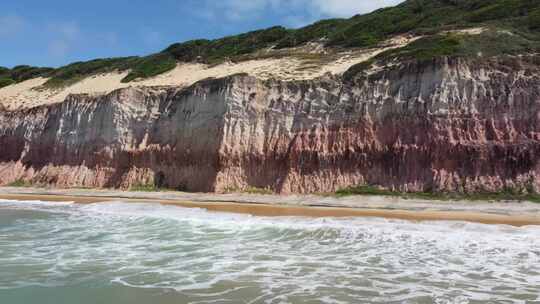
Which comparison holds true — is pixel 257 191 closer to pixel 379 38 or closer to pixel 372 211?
pixel 372 211

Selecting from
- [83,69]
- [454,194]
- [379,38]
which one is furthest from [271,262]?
[83,69]

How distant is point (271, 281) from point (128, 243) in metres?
6.41

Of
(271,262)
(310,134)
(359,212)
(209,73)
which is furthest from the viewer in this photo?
(209,73)

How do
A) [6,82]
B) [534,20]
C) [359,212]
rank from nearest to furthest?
[359,212]
[534,20]
[6,82]

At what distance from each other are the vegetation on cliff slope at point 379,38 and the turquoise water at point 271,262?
1585cm

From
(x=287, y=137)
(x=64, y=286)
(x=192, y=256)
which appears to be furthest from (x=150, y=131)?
(x=64, y=286)

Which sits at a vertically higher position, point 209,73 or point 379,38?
point 379,38

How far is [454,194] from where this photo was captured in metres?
22.7

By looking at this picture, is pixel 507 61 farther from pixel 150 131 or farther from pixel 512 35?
pixel 150 131

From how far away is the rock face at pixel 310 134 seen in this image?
23562 millimetres

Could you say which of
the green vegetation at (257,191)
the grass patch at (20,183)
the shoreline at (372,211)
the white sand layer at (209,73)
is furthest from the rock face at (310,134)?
the white sand layer at (209,73)

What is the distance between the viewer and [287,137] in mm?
29781

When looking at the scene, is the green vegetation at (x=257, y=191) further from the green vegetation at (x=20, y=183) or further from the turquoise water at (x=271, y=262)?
the green vegetation at (x=20, y=183)

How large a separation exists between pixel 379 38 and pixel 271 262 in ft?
110
